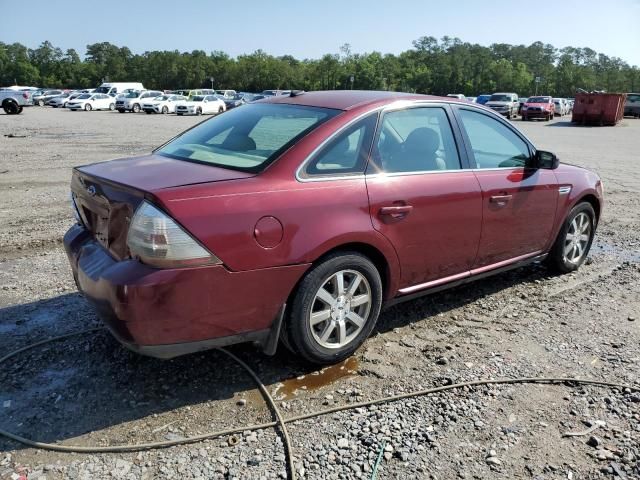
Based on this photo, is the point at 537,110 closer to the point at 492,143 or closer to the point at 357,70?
the point at 492,143

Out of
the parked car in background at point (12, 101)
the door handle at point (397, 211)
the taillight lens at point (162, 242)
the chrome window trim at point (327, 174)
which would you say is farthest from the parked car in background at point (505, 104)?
the taillight lens at point (162, 242)

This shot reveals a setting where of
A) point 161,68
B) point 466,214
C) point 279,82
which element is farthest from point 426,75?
point 466,214

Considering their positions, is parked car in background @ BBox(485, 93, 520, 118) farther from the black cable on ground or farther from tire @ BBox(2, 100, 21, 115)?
the black cable on ground

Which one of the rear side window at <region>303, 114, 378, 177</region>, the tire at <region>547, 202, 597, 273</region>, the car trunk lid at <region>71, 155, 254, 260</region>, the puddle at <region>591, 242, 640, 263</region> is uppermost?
the rear side window at <region>303, 114, 378, 177</region>

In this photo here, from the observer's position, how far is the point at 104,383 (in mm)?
3361

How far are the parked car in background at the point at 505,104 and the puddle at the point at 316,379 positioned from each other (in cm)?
4094

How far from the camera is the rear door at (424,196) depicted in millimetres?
3691

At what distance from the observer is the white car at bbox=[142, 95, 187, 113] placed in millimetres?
43156

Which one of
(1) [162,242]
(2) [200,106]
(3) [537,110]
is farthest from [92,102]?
(1) [162,242]

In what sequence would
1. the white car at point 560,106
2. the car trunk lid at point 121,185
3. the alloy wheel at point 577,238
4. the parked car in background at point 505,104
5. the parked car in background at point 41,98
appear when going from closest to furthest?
the car trunk lid at point 121,185 < the alloy wheel at point 577,238 < the parked car in background at point 505,104 < the white car at point 560,106 < the parked car in background at point 41,98

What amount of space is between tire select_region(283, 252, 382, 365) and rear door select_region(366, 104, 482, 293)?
31 cm

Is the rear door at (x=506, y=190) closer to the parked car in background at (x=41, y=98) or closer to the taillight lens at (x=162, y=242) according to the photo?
the taillight lens at (x=162, y=242)

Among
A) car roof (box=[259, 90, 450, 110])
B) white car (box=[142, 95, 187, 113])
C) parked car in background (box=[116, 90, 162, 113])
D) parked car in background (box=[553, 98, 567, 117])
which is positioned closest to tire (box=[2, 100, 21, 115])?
parked car in background (box=[116, 90, 162, 113])

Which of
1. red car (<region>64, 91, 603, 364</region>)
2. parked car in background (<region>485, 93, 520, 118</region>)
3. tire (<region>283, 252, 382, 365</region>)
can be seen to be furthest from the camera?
parked car in background (<region>485, 93, 520, 118</region>)
